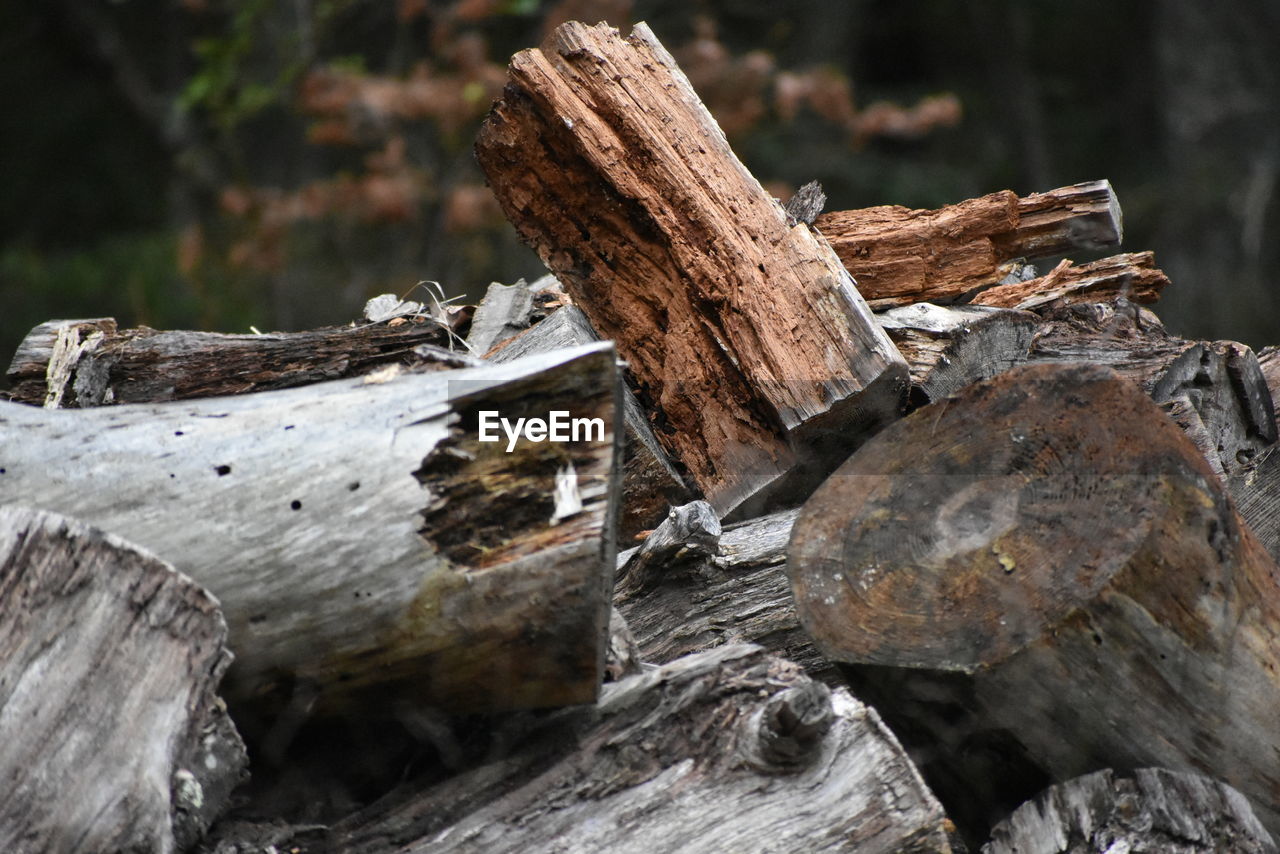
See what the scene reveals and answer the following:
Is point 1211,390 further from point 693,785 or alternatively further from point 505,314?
point 505,314

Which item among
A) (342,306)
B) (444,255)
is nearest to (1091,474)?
(444,255)

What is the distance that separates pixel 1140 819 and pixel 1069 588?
1.03 ft

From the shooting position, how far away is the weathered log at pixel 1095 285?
2646 mm

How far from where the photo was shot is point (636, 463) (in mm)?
2160

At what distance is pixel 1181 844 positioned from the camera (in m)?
1.50

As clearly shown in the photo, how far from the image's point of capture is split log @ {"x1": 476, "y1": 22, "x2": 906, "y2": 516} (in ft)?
6.86

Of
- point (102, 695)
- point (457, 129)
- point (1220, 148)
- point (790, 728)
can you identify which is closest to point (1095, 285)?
point (790, 728)

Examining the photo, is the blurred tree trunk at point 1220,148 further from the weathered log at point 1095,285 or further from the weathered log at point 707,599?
the weathered log at point 707,599

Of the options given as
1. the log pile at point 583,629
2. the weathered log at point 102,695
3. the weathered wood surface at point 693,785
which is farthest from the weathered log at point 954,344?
the weathered log at point 102,695

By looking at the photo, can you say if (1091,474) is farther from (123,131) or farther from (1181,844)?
(123,131)

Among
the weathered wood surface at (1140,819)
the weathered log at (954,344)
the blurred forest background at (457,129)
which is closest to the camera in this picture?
the weathered wood surface at (1140,819)

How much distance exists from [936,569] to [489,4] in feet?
16.9

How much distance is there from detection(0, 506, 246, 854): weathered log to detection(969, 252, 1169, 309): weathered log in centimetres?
190

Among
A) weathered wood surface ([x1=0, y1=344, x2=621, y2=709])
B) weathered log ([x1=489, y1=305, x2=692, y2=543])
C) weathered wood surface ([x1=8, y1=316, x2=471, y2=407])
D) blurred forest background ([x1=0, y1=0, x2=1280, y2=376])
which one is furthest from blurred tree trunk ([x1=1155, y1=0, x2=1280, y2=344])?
weathered wood surface ([x1=0, y1=344, x2=621, y2=709])
